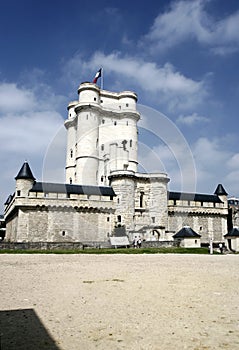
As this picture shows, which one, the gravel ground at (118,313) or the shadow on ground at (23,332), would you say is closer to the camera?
the shadow on ground at (23,332)

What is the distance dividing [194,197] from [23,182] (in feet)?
74.4

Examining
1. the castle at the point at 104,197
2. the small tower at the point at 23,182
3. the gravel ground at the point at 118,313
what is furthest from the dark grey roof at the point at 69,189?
the gravel ground at the point at 118,313

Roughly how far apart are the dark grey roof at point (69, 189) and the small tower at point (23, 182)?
585 mm

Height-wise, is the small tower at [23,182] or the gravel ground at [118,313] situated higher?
the small tower at [23,182]

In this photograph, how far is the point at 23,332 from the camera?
5254mm

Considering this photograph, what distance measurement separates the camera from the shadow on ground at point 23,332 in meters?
4.66

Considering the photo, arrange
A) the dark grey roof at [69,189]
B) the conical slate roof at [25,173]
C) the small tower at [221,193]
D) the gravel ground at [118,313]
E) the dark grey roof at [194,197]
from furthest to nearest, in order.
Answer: the small tower at [221,193] → the dark grey roof at [194,197] → the dark grey roof at [69,189] → the conical slate roof at [25,173] → the gravel ground at [118,313]

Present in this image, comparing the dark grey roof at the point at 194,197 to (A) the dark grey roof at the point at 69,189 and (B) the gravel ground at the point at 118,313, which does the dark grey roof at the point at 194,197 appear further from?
(B) the gravel ground at the point at 118,313

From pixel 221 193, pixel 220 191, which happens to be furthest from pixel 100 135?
pixel 221 193

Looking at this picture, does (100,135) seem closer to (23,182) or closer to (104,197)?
(104,197)

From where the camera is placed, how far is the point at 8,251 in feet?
81.6

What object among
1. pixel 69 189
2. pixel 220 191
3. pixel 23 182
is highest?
pixel 220 191

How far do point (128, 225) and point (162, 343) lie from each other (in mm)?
32833

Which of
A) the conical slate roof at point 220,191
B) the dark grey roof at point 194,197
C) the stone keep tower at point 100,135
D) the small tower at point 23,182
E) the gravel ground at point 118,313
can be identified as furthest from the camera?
the conical slate roof at point 220,191
